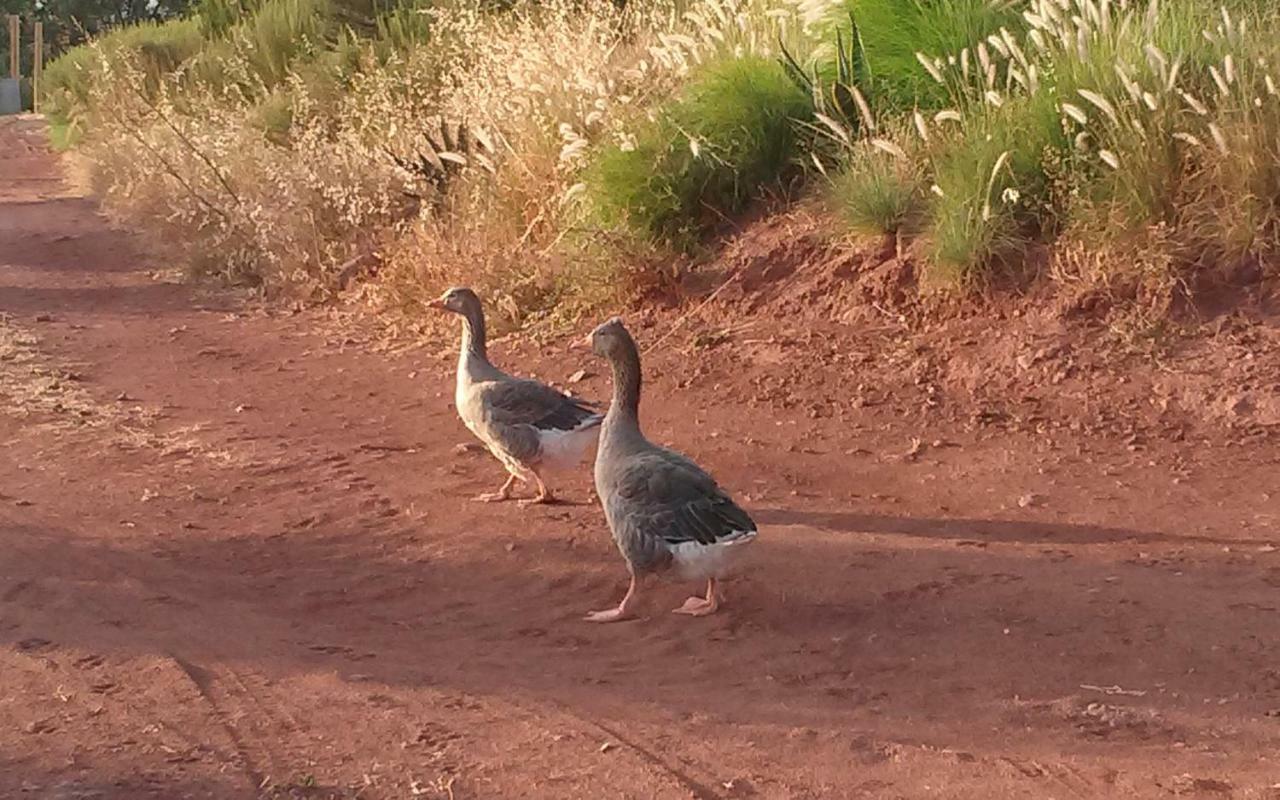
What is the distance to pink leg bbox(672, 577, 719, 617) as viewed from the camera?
6.19 meters

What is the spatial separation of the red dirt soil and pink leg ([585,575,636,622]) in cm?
6

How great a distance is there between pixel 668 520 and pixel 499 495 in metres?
1.94

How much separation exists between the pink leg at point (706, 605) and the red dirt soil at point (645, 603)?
0.07 m

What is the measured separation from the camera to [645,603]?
6375mm

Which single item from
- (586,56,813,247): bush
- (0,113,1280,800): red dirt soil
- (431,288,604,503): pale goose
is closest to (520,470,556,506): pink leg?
(431,288,604,503): pale goose

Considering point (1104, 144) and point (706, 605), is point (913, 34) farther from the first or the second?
point (706, 605)

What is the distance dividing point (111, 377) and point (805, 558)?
594 cm

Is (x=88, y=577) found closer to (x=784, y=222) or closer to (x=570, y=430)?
(x=570, y=430)

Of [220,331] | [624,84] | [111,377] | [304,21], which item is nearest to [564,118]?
[624,84]

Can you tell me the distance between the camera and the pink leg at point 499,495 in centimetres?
783

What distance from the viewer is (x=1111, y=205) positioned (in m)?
9.33

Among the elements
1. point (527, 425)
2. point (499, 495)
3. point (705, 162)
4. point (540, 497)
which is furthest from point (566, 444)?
point (705, 162)

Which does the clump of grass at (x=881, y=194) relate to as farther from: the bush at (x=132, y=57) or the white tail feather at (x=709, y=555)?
the bush at (x=132, y=57)

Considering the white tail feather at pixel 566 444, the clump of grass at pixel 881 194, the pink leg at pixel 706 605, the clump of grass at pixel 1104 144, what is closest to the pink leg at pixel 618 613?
the pink leg at pixel 706 605
